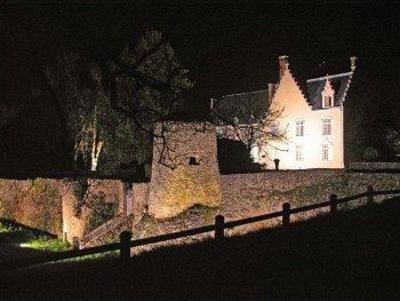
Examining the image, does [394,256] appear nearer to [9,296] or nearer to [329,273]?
[329,273]

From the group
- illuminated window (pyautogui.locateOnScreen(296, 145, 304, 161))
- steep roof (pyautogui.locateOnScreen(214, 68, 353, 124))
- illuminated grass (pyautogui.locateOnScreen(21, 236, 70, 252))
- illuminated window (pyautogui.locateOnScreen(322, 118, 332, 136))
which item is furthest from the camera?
illuminated window (pyautogui.locateOnScreen(296, 145, 304, 161))

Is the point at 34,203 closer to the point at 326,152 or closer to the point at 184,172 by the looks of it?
the point at 184,172

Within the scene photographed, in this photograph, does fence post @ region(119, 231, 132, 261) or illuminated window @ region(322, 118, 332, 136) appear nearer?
fence post @ region(119, 231, 132, 261)

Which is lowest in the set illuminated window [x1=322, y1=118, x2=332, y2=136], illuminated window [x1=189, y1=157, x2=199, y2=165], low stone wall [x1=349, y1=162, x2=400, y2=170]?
low stone wall [x1=349, y1=162, x2=400, y2=170]

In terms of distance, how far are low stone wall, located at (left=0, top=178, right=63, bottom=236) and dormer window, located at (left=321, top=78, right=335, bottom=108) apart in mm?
17524

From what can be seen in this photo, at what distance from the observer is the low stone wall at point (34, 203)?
29484 millimetres

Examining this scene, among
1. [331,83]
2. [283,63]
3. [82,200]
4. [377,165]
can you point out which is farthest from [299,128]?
[82,200]

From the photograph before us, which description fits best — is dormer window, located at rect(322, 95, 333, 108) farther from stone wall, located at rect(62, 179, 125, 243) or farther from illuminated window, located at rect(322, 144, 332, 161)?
stone wall, located at rect(62, 179, 125, 243)

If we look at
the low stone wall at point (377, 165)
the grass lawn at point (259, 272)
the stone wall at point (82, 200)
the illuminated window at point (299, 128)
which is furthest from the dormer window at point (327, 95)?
the grass lawn at point (259, 272)

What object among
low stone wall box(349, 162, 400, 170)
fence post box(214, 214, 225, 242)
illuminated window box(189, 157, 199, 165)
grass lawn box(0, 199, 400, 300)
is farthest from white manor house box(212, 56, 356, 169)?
fence post box(214, 214, 225, 242)

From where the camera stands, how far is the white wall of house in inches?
1340

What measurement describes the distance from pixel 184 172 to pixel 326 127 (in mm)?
15178

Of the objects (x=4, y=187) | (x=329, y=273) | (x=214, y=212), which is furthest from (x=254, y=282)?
(x=4, y=187)

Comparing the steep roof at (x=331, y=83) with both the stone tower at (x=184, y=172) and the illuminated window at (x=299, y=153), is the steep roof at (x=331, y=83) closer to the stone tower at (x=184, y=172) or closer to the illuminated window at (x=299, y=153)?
the illuminated window at (x=299, y=153)
